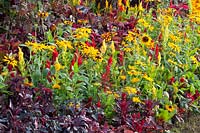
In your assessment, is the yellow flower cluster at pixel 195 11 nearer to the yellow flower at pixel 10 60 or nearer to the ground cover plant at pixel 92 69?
the ground cover plant at pixel 92 69

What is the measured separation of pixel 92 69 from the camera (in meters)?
4.34

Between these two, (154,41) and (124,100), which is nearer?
(124,100)

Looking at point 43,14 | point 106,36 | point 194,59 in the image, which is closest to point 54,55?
point 43,14

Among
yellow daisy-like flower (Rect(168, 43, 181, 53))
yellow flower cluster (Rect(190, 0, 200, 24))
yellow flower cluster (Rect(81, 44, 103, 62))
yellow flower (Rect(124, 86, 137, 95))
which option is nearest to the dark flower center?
yellow daisy-like flower (Rect(168, 43, 181, 53))

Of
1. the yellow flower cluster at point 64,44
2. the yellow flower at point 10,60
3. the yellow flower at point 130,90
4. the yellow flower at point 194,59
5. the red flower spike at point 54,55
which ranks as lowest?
the yellow flower at point 130,90

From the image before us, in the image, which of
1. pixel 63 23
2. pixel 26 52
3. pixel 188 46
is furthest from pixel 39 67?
pixel 188 46

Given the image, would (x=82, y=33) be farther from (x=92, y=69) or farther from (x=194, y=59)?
(x=194, y=59)

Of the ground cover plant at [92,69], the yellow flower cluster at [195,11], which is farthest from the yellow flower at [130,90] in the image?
the yellow flower cluster at [195,11]

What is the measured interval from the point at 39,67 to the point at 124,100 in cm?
73

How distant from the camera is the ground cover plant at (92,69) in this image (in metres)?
3.80

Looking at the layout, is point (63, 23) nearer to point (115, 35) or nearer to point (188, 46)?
point (115, 35)

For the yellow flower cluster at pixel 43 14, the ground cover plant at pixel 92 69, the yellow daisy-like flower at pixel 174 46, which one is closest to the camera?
the ground cover plant at pixel 92 69

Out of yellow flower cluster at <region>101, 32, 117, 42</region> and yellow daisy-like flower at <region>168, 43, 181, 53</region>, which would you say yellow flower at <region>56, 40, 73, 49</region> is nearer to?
yellow flower cluster at <region>101, 32, 117, 42</region>

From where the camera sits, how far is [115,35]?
516 centimetres
